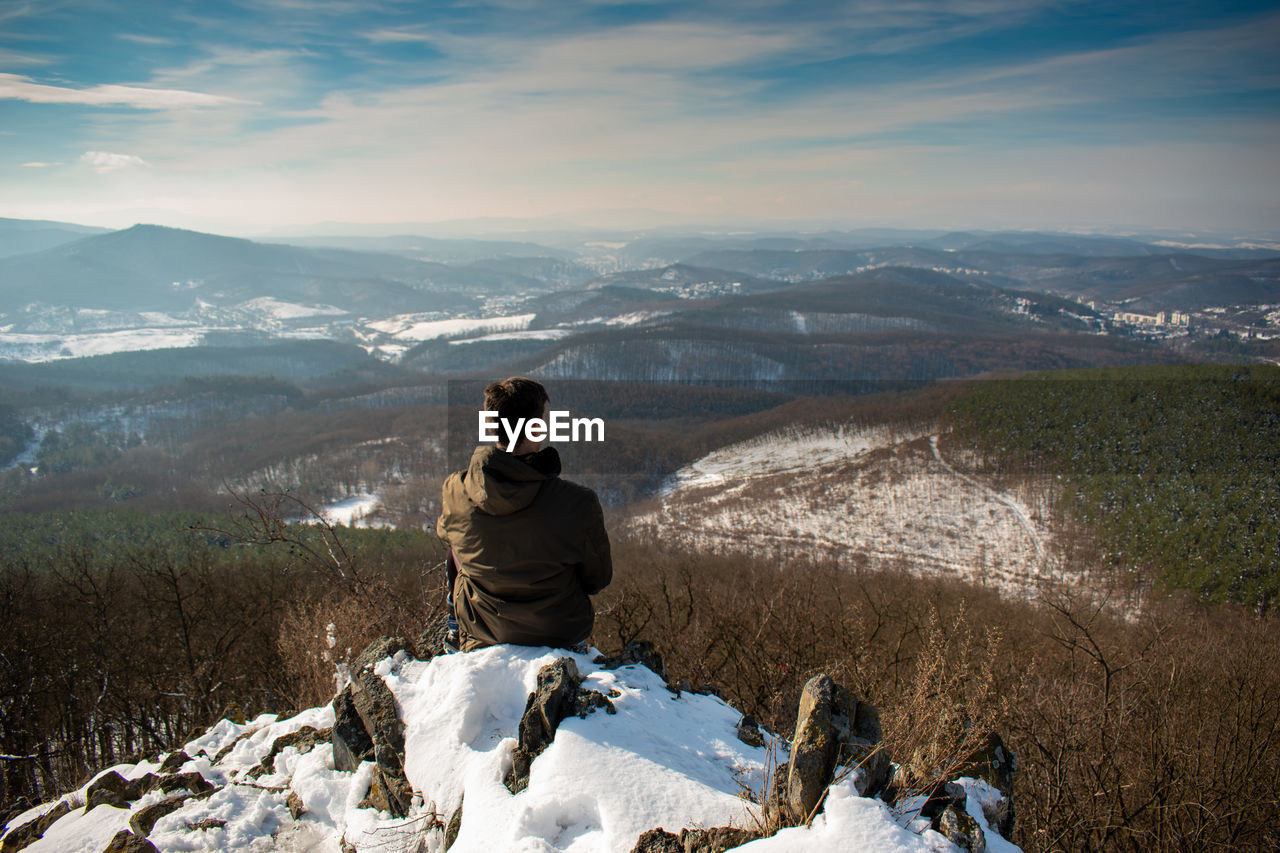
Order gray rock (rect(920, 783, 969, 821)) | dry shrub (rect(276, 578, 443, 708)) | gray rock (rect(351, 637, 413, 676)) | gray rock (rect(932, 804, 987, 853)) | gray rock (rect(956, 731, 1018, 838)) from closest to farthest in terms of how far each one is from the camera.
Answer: gray rock (rect(932, 804, 987, 853)) < gray rock (rect(920, 783, 969, 821)) < gray rock (rect(956, 731, 1018, 838)) < gray rock (rect(351, 637, 413, 676)) < dry shrub (rect(276, 578, 443, 708))

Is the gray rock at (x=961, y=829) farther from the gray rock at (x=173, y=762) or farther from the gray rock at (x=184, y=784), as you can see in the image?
the gray rock at (x=173, y=762)

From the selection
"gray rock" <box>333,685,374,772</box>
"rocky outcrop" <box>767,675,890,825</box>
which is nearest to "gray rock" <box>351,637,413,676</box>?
"gray rock" <box>333,685,374,772</box>

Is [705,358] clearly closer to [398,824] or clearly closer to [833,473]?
[833,473]

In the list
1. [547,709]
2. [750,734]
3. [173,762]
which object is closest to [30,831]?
[173,762]

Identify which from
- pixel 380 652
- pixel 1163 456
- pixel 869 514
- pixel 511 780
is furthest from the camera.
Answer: pixel 869 514

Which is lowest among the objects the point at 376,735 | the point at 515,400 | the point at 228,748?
the point at 228,748

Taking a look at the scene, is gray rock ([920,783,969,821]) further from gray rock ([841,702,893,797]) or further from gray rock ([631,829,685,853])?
gray rock ([631,829,685,853])

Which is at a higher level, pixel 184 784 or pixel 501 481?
pixel 501 481

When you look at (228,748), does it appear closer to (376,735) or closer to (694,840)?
(376,735)
